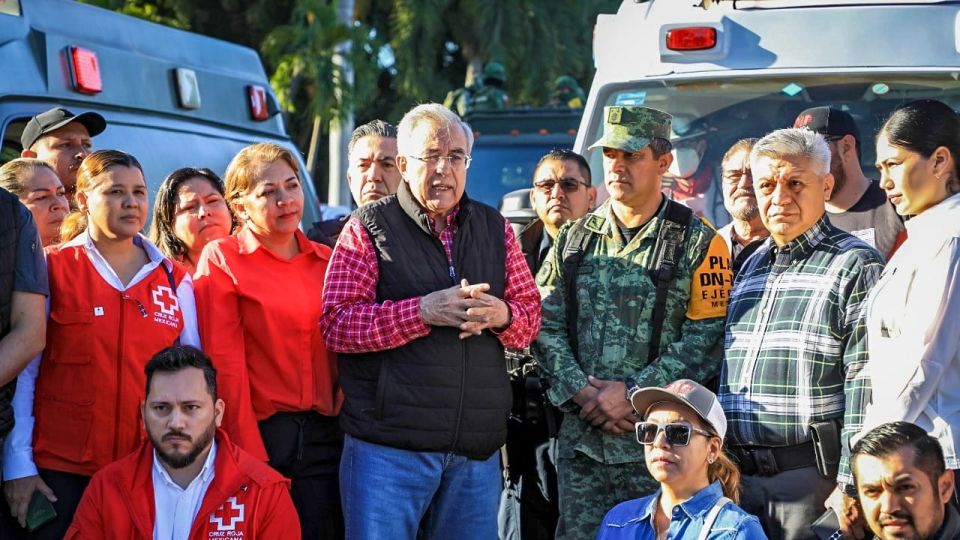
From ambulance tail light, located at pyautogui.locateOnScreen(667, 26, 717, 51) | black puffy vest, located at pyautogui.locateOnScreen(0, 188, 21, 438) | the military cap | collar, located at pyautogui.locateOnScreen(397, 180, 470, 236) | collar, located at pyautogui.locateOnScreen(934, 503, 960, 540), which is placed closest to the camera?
collar, located at pyautogui.locateOnScreen(934, 503, 960, 540)

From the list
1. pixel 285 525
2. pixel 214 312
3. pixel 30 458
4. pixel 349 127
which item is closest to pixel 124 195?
pixel 214 312

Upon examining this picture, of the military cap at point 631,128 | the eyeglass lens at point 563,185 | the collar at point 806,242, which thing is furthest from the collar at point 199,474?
the eyeglass lens at point 563,185

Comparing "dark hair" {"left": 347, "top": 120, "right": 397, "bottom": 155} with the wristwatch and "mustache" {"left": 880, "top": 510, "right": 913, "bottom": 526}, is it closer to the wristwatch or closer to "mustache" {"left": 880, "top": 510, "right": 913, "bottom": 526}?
the wristwatch

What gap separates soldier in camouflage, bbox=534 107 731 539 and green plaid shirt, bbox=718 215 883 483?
313 millimetres

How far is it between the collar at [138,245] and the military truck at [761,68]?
2.41 metres

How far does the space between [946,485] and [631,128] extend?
177 cm

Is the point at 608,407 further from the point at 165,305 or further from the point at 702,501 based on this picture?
the point at 165,305

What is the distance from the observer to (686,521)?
4574 millimetres

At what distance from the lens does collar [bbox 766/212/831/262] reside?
4.90m

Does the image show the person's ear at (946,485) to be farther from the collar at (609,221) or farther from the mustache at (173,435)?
the mustache at (173,435)

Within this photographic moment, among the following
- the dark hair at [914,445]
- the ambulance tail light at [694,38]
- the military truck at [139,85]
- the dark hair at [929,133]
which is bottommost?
the dark hair at [914,445]

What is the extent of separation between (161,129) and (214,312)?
7.30ft

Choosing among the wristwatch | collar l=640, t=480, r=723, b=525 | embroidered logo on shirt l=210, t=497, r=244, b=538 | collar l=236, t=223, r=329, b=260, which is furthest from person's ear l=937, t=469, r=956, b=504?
collar l=236, t=223, r=329, b=260

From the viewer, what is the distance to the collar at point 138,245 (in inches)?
202
